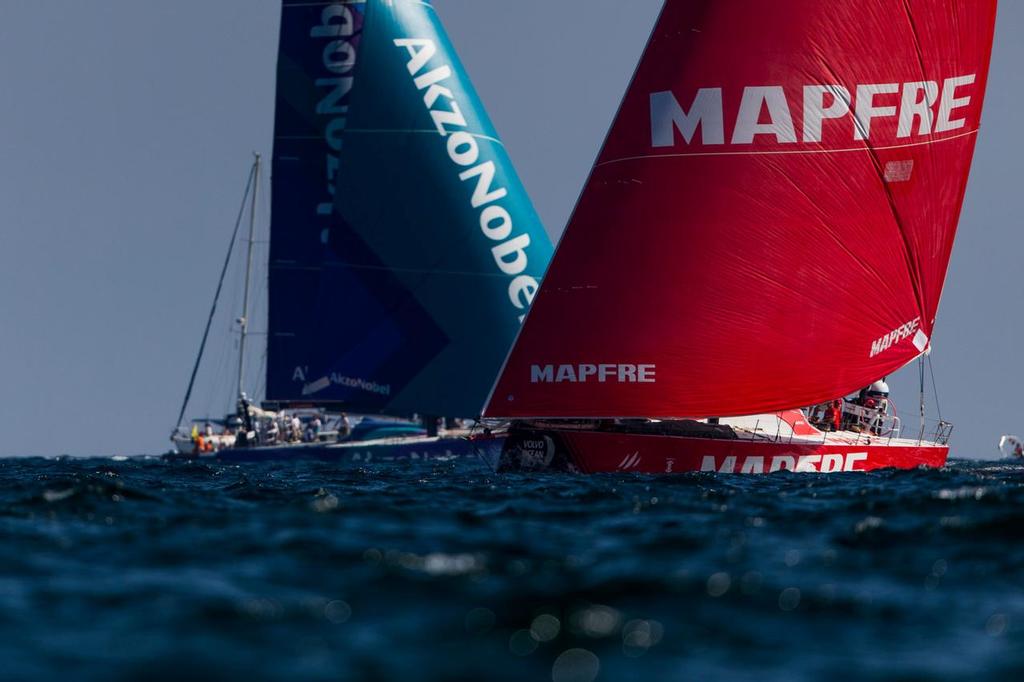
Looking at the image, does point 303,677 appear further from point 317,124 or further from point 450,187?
point 317,124

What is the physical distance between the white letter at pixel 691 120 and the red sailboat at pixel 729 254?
1.2 inches

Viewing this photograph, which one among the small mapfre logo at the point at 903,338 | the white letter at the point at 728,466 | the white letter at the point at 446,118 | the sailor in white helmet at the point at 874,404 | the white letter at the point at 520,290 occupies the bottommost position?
the white letter at the point at 728,466

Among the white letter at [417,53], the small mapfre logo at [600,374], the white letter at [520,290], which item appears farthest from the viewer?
the white letter at [417,53]

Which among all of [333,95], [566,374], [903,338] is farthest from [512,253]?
[566,374]

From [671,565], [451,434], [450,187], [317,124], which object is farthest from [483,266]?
[671,565]

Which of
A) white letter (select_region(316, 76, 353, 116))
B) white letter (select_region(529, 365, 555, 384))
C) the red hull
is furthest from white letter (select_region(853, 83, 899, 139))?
white letter (select_region(316, 76, 353, 116))

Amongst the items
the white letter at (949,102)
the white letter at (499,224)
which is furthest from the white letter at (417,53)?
the white letter at (949,102)

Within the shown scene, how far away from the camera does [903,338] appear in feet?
91.5

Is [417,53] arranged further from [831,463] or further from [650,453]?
[831,463]

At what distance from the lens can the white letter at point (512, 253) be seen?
42281mm

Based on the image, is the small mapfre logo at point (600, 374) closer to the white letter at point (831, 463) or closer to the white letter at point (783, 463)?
the white letter at point (783, 463)

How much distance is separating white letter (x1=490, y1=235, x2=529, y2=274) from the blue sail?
4cm

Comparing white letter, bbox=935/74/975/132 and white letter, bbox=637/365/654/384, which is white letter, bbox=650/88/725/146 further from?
white letter, bbox=935/74/975/132

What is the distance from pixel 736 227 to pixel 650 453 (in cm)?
436
